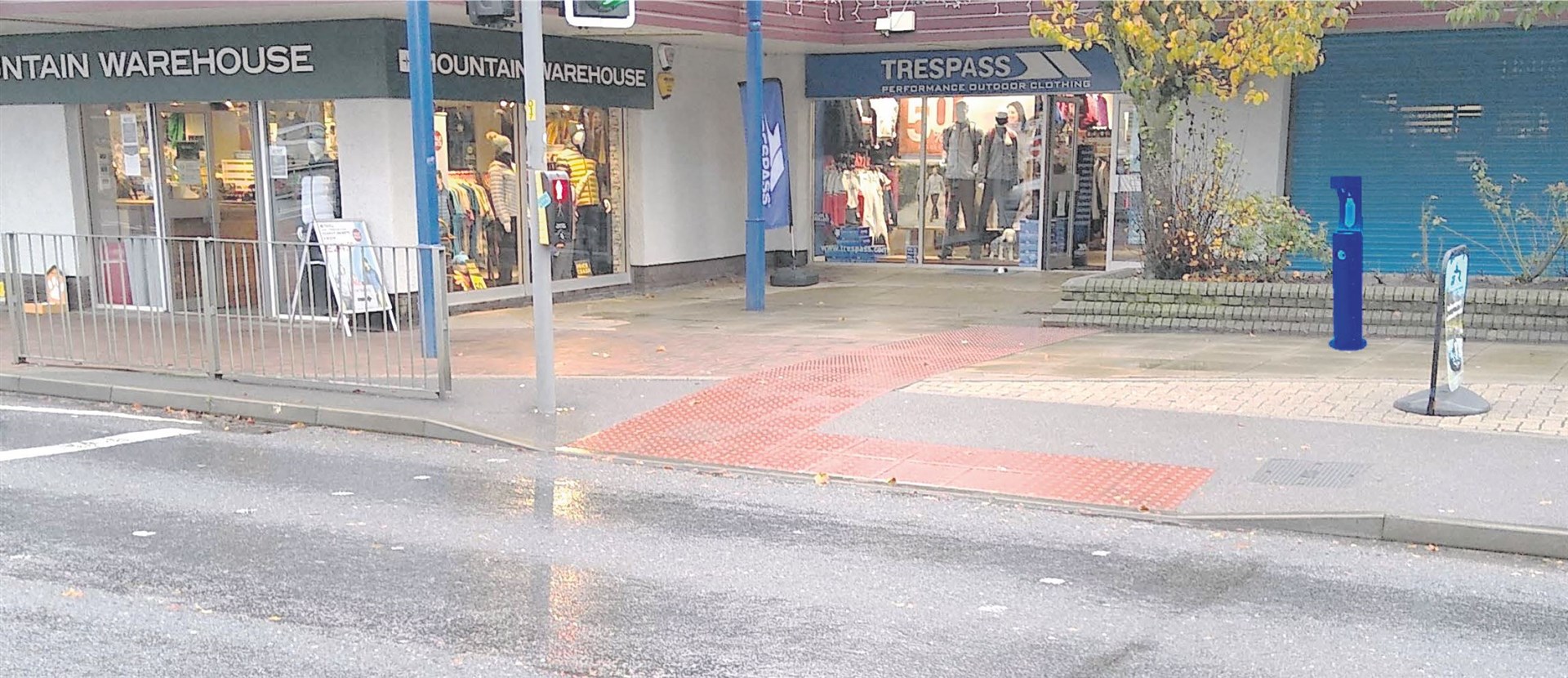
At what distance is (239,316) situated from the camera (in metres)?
10.9

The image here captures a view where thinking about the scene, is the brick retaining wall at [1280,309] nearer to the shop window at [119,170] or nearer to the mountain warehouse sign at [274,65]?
the mountain warehouse sign at [274,65]

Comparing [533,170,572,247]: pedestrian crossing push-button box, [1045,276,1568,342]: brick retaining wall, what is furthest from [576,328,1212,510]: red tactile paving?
[1045,276,1568,342]: brick retaining wall

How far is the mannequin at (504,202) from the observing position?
1552 centimetres

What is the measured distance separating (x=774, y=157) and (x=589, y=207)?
250 centimetres

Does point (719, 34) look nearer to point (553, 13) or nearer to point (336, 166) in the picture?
point (553, 13)

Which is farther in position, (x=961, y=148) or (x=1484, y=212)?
(x=961, y=148)

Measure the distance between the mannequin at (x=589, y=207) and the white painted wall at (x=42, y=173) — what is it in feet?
18.4

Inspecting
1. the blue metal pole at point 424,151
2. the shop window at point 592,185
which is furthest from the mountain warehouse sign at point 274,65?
the blue metal pole at point 424,151

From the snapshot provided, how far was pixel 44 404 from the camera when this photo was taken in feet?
34.9

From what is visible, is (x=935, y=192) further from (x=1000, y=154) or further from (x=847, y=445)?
(x=847, y=445)

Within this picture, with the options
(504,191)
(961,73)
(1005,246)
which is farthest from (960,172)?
(504,191)

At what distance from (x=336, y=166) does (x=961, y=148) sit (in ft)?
29.4

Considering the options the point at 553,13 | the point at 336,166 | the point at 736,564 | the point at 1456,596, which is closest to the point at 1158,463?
the point at 1456,596

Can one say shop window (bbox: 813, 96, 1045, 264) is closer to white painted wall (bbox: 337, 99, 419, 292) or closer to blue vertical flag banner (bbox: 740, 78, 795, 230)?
blue vertical flag banner (bbox: 740, 78, 795, 230)
